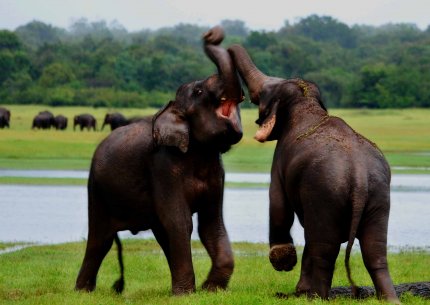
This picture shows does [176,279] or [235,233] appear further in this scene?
[235,233]

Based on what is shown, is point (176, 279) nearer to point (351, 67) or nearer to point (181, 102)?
point (181, 102)

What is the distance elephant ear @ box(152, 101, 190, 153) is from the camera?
33.3 ft

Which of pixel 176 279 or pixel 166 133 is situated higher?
pixel 166 133

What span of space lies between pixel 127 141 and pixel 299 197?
204 cm

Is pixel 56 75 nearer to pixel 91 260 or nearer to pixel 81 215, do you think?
pixel 81 215

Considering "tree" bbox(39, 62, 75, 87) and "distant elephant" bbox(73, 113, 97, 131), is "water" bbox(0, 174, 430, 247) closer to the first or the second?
"distant elephant" bbox(73, 113, 97, 131)

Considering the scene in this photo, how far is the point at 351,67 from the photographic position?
109m

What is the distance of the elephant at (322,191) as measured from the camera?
9.10 metres

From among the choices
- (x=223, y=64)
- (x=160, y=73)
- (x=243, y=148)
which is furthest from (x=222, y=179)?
(x=160, y=73)

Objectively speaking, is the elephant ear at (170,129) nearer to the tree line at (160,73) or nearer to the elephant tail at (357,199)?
the elephant tail at (357,199)

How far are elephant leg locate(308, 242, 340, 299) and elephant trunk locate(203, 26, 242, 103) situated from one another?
1.60 m

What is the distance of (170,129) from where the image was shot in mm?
10172

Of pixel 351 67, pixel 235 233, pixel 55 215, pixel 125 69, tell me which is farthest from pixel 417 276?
pixel 351 67

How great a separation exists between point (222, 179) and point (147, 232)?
31.2ft
